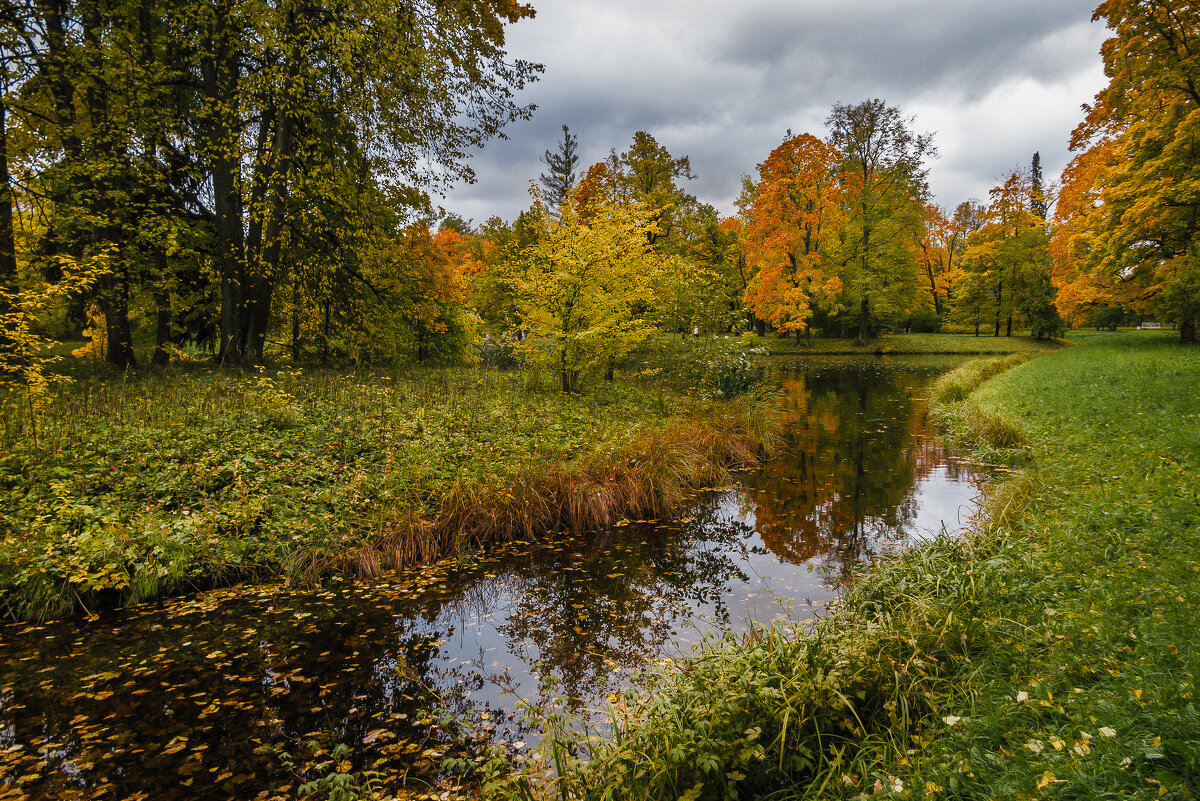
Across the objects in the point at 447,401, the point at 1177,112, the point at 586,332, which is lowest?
the point at 447,401

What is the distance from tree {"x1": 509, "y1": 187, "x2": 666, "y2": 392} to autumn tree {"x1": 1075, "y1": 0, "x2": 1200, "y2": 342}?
9.54 metres

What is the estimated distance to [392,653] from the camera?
431 centimetres

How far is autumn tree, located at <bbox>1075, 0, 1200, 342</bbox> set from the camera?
389 inches

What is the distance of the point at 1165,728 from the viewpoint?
2188 mm

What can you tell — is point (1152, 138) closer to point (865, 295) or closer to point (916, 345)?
point (865, 295)

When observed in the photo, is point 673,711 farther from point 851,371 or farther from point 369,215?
point 851,371

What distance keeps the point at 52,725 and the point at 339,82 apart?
11.9 meters

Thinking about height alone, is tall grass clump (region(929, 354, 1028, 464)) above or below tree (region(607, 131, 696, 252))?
below

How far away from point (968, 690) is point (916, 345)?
128 feet

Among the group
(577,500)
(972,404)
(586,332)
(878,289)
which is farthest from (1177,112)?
(878,289)

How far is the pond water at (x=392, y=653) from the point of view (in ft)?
10.3

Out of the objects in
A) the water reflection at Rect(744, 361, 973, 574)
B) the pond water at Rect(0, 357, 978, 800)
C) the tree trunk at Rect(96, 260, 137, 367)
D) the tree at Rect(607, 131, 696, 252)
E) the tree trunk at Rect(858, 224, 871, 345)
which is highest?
the tree at Rect(607, 131, 696, 252)

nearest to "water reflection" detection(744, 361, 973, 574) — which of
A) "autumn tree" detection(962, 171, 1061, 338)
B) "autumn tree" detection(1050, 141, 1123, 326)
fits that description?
"autumn tree" detection(1050, 141, 1123, 326)

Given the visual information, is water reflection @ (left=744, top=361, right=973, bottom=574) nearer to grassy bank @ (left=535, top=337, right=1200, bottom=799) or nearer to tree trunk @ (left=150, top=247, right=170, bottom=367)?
grassy bank @ (left=535, top=337, right=1200, bottom=799)
